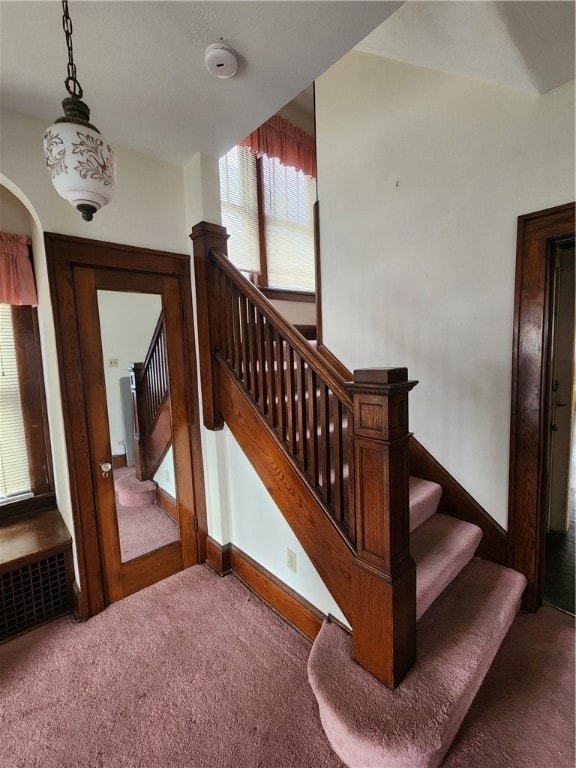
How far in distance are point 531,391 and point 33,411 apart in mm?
2994

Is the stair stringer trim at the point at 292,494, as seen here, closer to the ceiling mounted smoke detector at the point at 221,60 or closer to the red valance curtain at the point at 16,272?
the red valance curtain at the point at 16,272

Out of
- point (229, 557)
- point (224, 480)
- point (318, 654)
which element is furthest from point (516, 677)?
point (224, 480)

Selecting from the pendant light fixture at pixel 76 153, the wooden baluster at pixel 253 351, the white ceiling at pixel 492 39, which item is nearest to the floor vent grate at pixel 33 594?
the wooden baluster at pixel 253 351

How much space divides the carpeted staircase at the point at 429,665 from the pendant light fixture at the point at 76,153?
2.01m

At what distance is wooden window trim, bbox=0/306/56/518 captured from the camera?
2.19 meters

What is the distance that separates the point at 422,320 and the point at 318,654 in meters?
1.91

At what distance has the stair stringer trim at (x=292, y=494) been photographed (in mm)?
1540

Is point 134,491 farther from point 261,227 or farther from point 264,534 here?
point 261,227

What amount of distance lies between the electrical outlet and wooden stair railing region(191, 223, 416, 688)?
0.19 m

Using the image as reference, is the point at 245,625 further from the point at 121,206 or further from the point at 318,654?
the point at 121,206

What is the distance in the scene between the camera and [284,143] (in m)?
3.86

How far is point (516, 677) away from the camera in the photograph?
160 cm

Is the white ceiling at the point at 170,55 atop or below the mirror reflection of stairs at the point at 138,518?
atop

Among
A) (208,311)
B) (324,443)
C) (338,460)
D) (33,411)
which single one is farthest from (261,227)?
(338,460)
